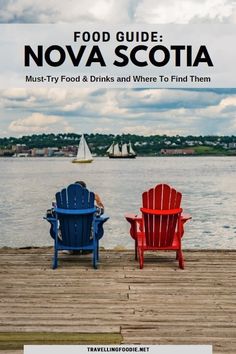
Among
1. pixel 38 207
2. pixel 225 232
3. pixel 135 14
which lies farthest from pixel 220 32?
pixel 38 207

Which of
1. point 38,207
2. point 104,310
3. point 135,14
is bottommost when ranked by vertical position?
point 38,207

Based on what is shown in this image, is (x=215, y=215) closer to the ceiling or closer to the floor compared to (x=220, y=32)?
closer to the floor

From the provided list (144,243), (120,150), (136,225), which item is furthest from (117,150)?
(144,243)

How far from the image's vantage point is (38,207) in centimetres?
3284

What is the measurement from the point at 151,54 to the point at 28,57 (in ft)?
6.02

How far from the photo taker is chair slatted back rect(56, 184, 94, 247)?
6.46 meters

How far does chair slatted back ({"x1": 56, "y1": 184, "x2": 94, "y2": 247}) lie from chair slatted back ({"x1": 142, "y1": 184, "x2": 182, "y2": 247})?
55 centimetres

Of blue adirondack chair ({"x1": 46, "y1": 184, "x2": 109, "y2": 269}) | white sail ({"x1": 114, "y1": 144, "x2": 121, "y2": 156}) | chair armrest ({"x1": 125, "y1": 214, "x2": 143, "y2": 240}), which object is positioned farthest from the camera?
white sail ({"x1": 114, "y1": 144, "x2": 121, "y2": 156})

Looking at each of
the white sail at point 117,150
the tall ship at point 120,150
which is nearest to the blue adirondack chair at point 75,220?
the tall ship at point 120,150

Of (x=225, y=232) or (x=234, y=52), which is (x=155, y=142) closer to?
(x=225, y=232)

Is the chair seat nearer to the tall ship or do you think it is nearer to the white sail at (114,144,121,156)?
the tall ship

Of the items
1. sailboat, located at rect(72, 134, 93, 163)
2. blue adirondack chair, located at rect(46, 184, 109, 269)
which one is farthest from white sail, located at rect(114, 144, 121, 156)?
blue adirondack chair, located at rect(46, 184, 109, 269)

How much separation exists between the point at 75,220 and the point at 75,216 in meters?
0.04

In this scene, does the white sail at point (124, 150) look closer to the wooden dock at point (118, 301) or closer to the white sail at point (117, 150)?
the white sail at point (117, 150)
